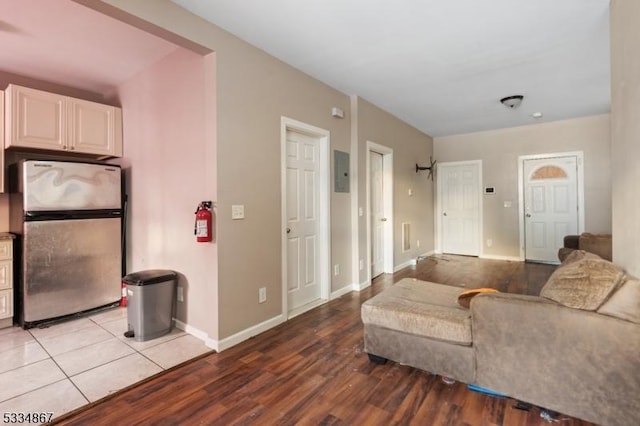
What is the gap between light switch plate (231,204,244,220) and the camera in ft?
8.39

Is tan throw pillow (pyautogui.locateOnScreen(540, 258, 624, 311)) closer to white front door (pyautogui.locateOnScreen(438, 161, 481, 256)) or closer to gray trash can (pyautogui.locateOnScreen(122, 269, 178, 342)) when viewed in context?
gray trash can (pyautogui.locateOnScreen(122, 269, 178, 342))

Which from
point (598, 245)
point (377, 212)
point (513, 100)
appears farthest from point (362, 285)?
point (513, 100)

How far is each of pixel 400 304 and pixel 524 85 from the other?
336 centimetres

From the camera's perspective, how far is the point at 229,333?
2.53 meters

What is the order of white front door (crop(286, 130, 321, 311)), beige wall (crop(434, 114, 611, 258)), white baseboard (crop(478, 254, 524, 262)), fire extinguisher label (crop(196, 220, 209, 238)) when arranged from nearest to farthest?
fire extinguisher label (crop(196, 220, 209, 238)) → white front door (crop(286, 130, 321, 311)) → beige wall (crop(434, 114, 611, 258)) → white baseboard (crop(478, 254, 524, 262))

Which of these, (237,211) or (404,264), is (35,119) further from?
(404,264)

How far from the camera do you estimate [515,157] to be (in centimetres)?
579

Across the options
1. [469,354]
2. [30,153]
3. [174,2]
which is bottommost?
[469,354]

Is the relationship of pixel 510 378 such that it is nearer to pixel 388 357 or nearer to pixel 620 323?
pixel 620 323

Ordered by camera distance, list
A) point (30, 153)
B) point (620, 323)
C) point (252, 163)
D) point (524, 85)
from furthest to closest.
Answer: point (524, 85) < point (30, 153) < point (252, 163) < point (620, 323)

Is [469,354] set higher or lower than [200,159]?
lower

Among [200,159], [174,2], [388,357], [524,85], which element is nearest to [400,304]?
[388,357]

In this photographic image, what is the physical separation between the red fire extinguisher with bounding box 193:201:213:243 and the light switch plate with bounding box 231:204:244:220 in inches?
7.1

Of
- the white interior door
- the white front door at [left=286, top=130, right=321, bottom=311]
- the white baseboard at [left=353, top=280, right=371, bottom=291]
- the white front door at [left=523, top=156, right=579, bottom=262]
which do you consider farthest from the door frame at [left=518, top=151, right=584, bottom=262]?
the white front door at [left=286, top=130, right=321, bottom=311]
